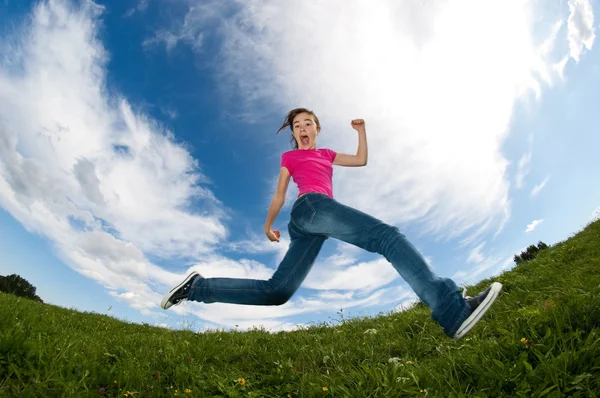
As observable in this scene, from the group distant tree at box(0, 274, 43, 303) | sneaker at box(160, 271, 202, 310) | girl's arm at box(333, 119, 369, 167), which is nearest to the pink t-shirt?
girl's arm at box(333, 119, 369, 167)

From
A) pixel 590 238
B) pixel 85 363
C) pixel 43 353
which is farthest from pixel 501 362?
pixel 590 238

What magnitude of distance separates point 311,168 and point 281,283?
4.98ft

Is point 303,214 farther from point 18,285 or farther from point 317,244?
point 18,285

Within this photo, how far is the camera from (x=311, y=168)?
545cm

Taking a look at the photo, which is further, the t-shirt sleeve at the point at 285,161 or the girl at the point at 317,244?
the t-shirt sleeve at the point at 285,161

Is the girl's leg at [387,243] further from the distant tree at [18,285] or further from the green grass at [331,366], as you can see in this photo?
the distant tree at [18,285]

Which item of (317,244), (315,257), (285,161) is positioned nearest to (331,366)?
(315,257)

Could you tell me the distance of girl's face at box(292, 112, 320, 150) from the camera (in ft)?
19.5

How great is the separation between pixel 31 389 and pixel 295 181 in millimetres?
3485

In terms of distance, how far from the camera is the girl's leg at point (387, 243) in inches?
161

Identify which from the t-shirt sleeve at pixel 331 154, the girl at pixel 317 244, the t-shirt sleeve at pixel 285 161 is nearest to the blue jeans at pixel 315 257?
the girl at pixel 317 244

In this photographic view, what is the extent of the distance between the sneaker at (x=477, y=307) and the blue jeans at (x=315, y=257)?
6cm

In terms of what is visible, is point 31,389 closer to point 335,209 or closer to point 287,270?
point 287,270

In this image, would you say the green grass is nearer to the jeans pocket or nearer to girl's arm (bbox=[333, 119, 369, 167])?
the jeans pocket
